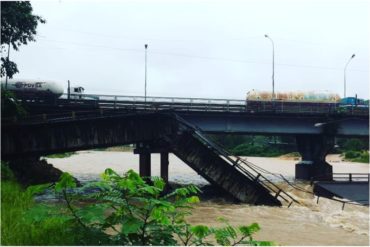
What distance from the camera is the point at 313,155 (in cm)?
5391

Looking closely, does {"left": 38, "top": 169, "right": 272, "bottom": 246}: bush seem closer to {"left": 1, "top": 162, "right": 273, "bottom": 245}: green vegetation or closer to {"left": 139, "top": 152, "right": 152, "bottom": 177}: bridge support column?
{"left": 1, "top": 162, "right": 273, "bottom": 245}: green vegetation

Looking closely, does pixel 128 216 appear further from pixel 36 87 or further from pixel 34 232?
pixel 36 87

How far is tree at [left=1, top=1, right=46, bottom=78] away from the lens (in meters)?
33.3

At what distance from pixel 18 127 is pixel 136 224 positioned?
26782mm

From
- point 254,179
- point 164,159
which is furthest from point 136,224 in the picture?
point 164,159

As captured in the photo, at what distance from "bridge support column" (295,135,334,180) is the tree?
121ft

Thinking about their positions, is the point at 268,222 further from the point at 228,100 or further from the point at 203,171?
the point at 228,100

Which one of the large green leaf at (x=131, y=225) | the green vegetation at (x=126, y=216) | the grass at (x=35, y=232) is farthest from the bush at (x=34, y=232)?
the large green leaf at (x=131, y=225)

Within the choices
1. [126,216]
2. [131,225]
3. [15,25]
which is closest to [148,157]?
[15,25]

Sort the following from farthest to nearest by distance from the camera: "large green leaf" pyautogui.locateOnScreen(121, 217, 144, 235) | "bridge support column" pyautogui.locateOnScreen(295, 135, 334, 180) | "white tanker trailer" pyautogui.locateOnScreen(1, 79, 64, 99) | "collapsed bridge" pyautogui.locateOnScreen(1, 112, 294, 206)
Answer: "bridge support column" pyautogui.locateOnScreen(295, 135, 334, 180)
"white tanker trailer" pyautogui.locateOnScreen(1, 79, 64, 99)
"collapsed bridge" pyautogui.locateOnScreen(1, 112, 294, 206)
"large green leaf" pyautogui.locateOnScreen(121, 217, 144, 235)

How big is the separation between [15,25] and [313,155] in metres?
40.4

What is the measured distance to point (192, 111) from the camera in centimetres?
4372

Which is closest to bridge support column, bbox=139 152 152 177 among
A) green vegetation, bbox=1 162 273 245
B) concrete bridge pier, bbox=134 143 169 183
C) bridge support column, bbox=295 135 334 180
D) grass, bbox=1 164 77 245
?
concrete bridge pier, bbox=134 143 169 183

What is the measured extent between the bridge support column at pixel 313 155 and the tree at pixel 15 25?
3675 centimetres
